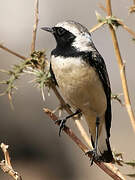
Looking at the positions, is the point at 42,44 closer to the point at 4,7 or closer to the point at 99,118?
the point at 4,7

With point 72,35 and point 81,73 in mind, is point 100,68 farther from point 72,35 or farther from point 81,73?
point 72,35

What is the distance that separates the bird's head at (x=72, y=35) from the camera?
13.0 feet

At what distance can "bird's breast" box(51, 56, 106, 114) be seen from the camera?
3.84 metres

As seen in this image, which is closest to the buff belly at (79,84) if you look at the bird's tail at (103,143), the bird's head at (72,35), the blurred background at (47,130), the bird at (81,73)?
the bird at (81,73)

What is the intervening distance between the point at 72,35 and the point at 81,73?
39 centimetres

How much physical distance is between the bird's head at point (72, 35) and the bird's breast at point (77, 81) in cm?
15

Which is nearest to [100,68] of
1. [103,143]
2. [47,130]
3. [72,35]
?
[72,35]

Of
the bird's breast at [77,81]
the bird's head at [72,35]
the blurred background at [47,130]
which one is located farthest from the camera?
the blurred background at [47,130]

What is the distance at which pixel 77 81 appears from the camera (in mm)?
3867

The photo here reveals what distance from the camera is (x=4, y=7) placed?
11.0 meters

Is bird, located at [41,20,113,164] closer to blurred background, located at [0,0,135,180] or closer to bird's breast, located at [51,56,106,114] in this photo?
bird's breast, located at [51,56,106,114]

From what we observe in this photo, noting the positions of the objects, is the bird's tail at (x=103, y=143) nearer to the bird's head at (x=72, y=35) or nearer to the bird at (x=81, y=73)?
the bird at (x=81, y=73)

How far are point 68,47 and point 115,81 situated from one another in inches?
220

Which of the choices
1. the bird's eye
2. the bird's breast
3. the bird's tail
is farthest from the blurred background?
the bird's breast
